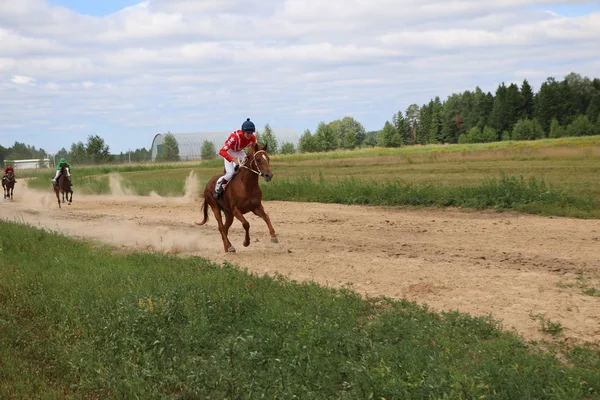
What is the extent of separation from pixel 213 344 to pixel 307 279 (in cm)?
371

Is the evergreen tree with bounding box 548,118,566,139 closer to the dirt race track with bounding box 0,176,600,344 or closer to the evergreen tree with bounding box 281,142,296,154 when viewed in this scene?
the evergreen tree with bounding box 281,142,296,154

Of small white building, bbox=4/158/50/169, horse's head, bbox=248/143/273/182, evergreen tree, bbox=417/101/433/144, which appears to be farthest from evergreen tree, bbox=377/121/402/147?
horse's head, bbox=248/143/273/182

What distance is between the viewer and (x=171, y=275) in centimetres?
1190

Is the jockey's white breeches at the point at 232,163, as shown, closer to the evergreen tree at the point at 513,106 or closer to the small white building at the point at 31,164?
the small white building at the point at 31,164

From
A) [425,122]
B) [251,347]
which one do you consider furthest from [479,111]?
[251,347]

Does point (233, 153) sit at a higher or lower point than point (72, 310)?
higher

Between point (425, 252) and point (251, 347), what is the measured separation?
6593mm

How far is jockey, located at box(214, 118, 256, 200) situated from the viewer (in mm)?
15242

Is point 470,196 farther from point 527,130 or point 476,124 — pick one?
point 476,124

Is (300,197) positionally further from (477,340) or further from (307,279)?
(477,340)

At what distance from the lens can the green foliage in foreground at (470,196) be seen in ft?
60.4

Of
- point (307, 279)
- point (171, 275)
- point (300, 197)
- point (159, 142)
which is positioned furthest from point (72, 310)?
point (159, 142)

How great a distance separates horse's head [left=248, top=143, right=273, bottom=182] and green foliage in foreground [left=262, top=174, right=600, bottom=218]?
8074 millimetres

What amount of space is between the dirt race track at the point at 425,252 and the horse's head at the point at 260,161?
184cm
